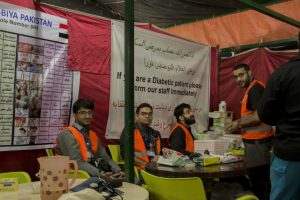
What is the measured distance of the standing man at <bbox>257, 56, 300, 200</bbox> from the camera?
6.79ft

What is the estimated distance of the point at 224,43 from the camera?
5668 mm

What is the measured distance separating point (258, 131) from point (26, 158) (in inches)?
100

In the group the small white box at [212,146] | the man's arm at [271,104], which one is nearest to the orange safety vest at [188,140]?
the small white box at [212,146]

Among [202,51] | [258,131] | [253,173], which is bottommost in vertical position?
[253,173]

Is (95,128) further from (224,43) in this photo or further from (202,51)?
(224,43)

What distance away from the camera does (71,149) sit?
3131mm

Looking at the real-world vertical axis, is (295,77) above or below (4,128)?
above

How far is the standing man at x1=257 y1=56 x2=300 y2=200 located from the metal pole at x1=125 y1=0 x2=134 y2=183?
0.90m

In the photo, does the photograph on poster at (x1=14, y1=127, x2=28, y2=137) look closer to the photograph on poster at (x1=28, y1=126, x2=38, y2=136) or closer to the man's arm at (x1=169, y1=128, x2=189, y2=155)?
the photograph on poster at (x1=28, y1=126, x2=38, y2=136)

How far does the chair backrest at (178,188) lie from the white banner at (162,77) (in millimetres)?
1877

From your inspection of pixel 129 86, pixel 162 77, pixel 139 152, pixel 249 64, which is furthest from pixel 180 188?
pixel 249 64

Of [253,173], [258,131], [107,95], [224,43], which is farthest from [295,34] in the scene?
[107,95]

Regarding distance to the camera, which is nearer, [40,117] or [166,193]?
[166,193]

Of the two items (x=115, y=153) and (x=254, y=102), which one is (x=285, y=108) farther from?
(x=115, y=153)
